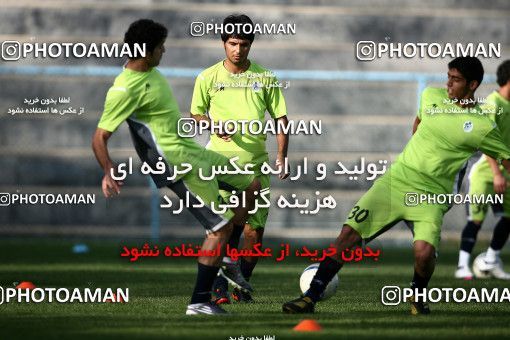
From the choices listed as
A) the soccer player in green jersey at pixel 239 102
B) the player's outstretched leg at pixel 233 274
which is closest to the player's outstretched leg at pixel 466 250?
the soccer player in green jersey at pixel 239 102

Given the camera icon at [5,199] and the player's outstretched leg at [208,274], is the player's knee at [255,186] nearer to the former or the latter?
the player's outstretched leg at [208,274]

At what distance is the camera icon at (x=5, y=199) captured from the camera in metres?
18.5

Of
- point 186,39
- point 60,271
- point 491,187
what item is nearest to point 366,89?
point 186,39

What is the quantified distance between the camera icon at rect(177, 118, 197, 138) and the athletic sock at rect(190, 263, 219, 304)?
0.93 m

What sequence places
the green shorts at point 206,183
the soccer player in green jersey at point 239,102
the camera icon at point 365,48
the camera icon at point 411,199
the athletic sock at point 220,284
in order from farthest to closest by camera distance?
the camera icon at point 365,48 → the soccer player in green jersey at point 239,102 → the athletic sock at point 220,284 → the camera icon at point 411,199 → the green shorts at point 206,183

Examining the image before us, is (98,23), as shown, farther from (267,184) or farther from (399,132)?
(267,184)

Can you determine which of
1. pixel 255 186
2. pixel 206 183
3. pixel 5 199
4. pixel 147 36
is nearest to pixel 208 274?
pixel 206 183

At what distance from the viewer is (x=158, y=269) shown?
14.5 metres

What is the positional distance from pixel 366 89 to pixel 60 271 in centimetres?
798

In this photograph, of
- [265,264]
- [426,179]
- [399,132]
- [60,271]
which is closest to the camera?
[426,179]

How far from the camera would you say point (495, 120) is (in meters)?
12.6

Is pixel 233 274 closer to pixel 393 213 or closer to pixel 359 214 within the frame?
pixel 359 214

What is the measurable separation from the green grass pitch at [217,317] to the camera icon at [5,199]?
332cm

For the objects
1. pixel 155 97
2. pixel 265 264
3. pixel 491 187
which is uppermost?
pixel 155 97
